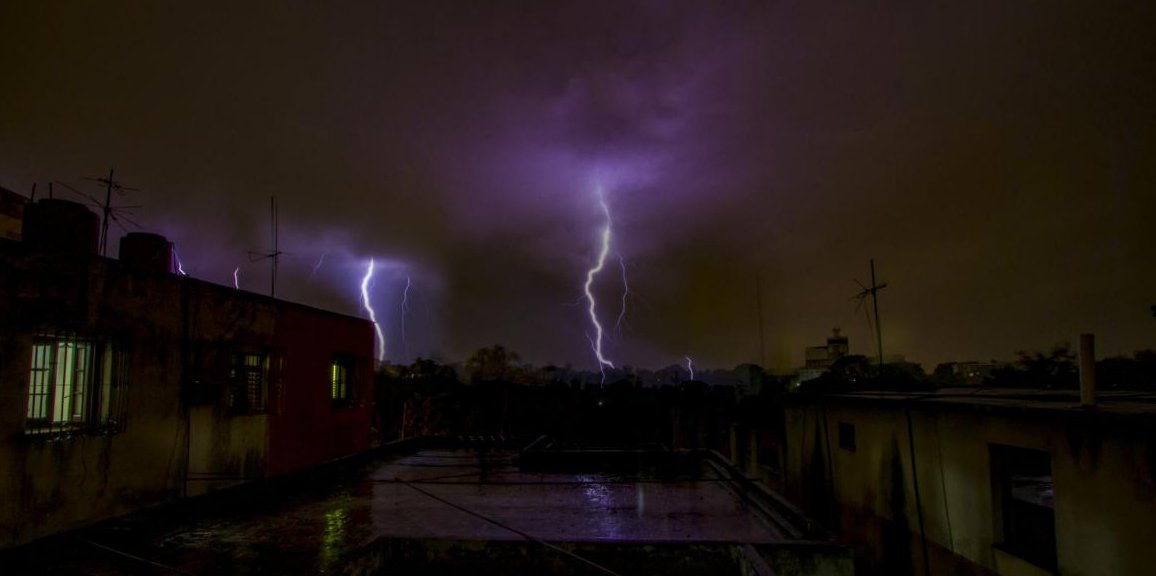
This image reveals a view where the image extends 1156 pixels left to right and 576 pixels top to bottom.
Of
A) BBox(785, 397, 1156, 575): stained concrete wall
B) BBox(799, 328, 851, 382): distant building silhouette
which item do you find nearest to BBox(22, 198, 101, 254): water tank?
BBox(785, 397, 1156, 575): stained concrete wall

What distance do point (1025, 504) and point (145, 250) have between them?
15.5m

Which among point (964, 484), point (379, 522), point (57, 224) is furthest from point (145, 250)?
point (964, 484)

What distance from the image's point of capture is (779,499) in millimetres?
7730

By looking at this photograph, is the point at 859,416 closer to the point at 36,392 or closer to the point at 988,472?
the point at 988,472

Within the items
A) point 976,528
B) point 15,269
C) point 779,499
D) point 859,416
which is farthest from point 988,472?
point 15,269

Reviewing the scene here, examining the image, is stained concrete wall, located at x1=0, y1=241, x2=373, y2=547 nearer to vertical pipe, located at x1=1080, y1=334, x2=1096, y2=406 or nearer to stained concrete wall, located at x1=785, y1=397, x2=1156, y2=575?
stained concrete wall, located at x1=785, y1=397, x2=1156, y2=575

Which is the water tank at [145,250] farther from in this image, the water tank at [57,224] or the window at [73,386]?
the window at [73,386]

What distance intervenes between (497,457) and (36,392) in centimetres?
883

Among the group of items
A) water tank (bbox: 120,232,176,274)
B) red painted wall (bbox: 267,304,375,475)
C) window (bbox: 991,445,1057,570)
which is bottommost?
window (bbox: 991,445,1057,570)

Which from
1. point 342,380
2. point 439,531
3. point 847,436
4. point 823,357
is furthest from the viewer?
point 823,357

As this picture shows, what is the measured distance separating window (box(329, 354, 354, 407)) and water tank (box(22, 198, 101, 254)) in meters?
5.48

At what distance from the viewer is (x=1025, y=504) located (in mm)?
11406

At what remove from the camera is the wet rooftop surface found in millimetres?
5645

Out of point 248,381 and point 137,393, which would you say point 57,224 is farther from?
point 248,381
